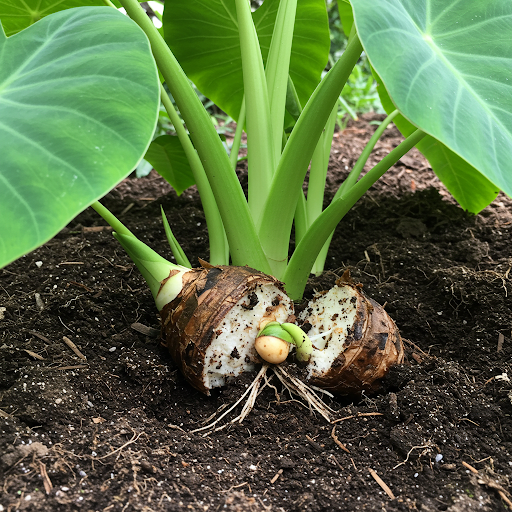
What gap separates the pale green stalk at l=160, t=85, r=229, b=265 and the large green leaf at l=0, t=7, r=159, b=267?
1.19 feet

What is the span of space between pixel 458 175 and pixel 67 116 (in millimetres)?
1502

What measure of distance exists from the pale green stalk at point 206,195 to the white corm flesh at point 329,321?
297mm

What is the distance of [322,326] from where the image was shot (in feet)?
3.64

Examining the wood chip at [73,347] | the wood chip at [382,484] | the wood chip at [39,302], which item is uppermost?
the wood chip at [382,484]

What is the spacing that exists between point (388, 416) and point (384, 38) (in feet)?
2.31

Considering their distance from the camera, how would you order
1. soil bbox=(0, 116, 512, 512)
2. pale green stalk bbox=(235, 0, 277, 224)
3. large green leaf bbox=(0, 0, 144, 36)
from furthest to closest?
large green leaf bbox=(0, 0, 144, 36) < pale green stalk bbox=(235, 0, 277, 224) < soil bbox=(0, 116, 512, 512)

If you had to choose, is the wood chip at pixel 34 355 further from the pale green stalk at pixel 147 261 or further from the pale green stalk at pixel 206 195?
the pale green stalk at pixel 206 195

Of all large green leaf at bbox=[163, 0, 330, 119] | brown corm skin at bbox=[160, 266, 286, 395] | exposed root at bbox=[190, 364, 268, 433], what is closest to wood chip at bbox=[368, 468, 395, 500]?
exposed root at bbox=[190, 364, 268, 433]

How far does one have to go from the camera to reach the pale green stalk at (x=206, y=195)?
A: 1.26m

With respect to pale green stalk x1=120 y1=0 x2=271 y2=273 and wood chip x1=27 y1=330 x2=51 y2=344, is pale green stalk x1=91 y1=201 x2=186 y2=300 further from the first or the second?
wood chip x1=27 y1=330 x2=51 y2=344

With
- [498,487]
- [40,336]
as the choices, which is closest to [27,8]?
[40,336]

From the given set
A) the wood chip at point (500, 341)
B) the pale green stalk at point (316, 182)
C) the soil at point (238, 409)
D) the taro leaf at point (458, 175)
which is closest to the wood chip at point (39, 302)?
the soil at point (238, 409)

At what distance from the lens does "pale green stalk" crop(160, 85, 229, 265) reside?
126 cm

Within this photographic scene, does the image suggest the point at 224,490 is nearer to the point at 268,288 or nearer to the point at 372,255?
the point at 268,288
